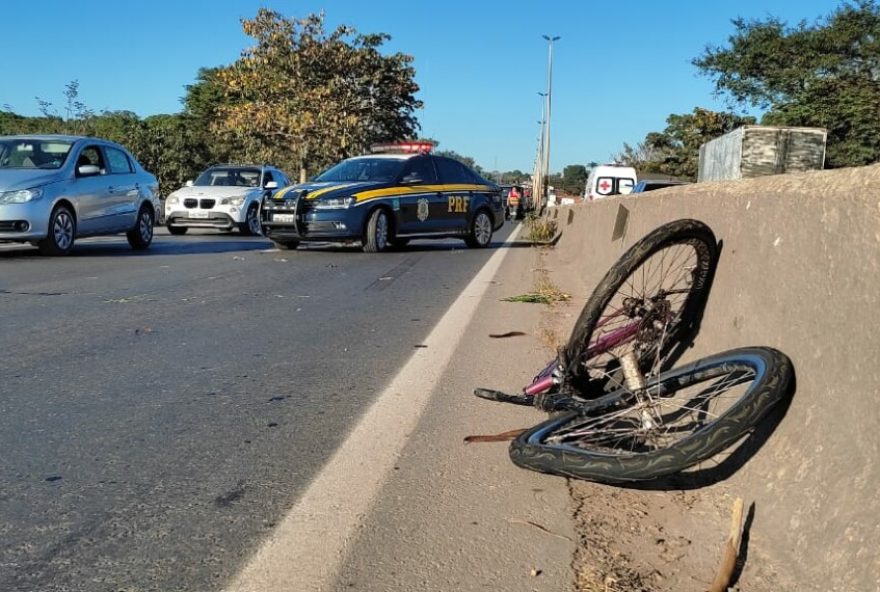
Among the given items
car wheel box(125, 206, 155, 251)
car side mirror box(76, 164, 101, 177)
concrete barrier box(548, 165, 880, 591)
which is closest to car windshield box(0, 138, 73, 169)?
car side mirror box(76, 164, 101, 177)

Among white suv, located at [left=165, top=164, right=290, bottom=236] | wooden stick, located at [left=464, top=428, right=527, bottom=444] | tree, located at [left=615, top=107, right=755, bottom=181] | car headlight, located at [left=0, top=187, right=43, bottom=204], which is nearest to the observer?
wooden stick, located at [left=464, top=428, right=527, bottom=444]

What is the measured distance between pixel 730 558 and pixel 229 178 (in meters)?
18.4

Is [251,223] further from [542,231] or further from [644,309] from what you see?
[644,309]

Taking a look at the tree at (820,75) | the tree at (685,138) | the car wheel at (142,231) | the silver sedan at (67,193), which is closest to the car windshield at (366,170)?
the car wheel at (142,231)

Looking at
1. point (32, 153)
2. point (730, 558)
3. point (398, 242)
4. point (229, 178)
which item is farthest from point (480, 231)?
point (730, 558)

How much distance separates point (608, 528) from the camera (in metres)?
2.85

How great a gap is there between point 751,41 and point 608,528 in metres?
37.2

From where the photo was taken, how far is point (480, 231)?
16.4 metres

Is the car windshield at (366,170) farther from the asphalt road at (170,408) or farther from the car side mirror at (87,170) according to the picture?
the asphalt road at (170,408)

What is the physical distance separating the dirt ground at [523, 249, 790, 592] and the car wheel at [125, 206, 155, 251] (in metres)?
11.8

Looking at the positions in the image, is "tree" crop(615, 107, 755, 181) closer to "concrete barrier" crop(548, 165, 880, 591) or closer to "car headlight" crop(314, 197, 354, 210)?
"car headlight" crop(314, 197, 354, 210)

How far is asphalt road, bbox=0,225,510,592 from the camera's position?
266 centimetres

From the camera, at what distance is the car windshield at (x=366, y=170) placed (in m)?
14.7

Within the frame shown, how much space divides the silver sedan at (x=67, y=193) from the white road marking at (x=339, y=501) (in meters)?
8.10
